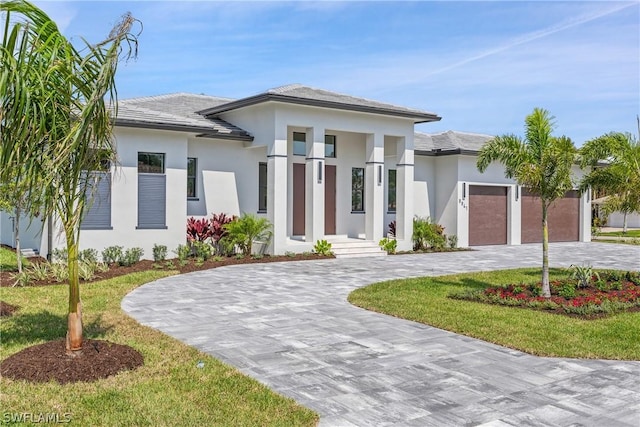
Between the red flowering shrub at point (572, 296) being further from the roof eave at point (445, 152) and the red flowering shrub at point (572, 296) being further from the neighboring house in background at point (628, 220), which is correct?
the neighboring house in background at point (628, 220)

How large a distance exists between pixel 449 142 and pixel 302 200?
7589 millimetres

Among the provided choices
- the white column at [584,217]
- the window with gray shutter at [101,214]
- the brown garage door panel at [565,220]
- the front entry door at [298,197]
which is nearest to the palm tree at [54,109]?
the window with gray shutter at [101,214]

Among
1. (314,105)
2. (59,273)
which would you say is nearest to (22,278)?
(59,273)

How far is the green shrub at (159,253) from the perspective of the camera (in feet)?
51.6

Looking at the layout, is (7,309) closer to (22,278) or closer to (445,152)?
(22,278)

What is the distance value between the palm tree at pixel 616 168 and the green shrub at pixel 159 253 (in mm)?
11262

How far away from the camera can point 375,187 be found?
19.0 metres

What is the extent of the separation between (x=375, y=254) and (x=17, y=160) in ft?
47.9

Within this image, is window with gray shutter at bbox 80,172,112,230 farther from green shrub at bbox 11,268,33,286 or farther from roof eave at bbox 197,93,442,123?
roof eave at bbox 197,93,442,123

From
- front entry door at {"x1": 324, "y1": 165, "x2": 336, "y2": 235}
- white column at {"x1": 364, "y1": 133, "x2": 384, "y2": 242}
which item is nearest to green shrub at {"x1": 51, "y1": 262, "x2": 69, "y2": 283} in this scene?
front entry door at {"x1": 324, "y1": 165, "x2": 336, "y2": 235}

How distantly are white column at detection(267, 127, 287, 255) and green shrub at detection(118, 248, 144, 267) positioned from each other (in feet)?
13.4

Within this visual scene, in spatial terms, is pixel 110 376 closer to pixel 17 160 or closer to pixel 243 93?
pixel 17 160

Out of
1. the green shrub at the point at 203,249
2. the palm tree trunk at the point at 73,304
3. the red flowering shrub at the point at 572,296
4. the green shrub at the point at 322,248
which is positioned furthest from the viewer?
the green shrub at the point at 322,248

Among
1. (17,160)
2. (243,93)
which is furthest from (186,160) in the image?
(17,160)
